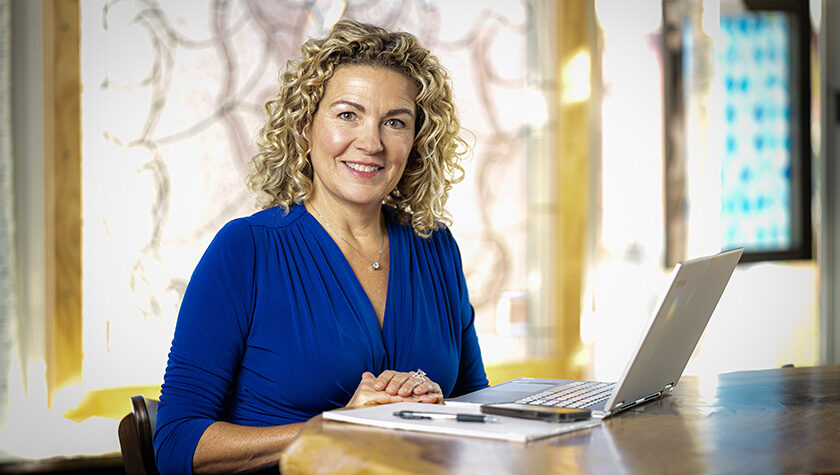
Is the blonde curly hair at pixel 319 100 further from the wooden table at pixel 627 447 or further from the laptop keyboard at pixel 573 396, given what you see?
the wooden table at pixel 627 447

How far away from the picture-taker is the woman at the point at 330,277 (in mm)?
1608

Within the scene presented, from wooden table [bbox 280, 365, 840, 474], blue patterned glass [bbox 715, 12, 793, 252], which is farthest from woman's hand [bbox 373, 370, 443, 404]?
blue patterned glass [bbox 715, 12, 793, 252]

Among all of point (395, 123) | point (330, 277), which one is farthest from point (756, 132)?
point (330, 277)

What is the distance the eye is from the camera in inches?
78.1

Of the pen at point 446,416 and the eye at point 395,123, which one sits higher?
the eye at point 395,123

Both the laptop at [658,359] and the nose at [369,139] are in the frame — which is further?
the nose at [369,139]

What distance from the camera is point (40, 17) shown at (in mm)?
3158

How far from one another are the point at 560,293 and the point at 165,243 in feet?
6.02

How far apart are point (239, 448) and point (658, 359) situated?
773 mm

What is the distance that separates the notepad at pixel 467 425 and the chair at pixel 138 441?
1.79 feet

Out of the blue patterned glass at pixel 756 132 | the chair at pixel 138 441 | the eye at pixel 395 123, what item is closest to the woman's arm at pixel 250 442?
the chair at pixel 138 441

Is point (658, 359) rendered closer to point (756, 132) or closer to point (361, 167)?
point (361, 167)

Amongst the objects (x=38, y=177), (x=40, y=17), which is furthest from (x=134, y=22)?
(x=38, y=177)

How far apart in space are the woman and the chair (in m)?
0.06
